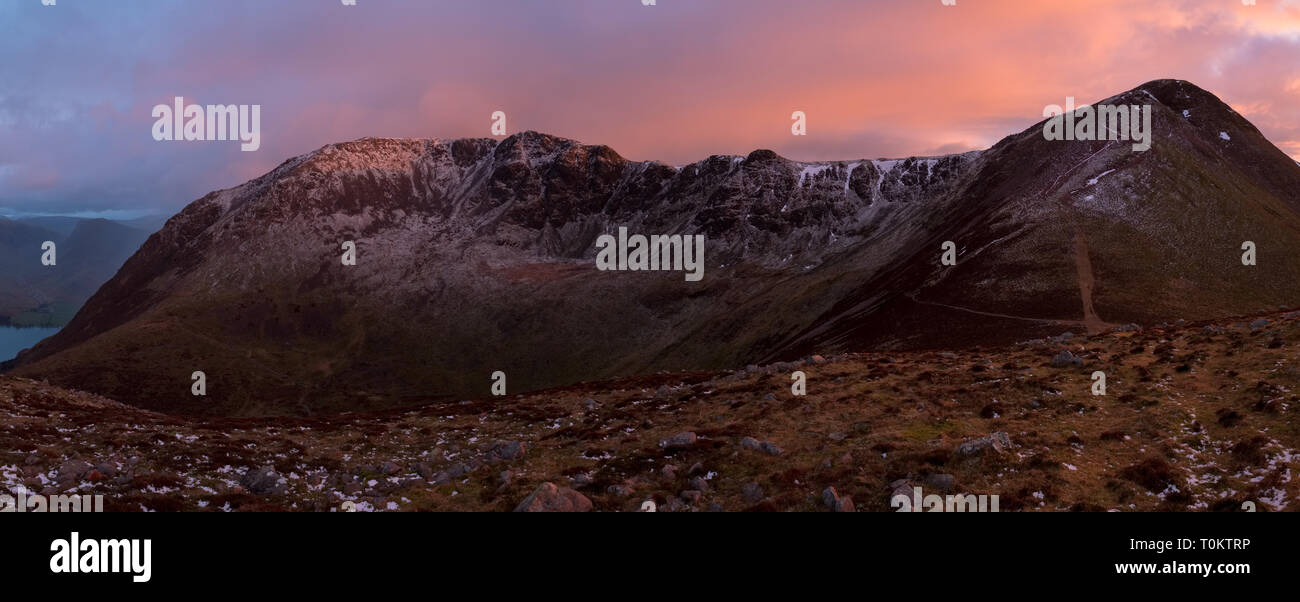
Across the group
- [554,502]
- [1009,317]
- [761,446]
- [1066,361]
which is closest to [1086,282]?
[1009,317]

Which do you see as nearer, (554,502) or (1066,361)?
(554,502)

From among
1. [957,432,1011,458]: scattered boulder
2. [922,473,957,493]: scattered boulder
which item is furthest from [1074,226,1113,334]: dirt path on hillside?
[922,473,957,493]: scattered boulder

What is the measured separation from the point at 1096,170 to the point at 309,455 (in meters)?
165

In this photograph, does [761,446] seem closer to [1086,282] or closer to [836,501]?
[836,501]

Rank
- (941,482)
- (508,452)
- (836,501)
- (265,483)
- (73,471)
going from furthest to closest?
(508,452)
(265,483)
(73,471)
(941,482)
(836,501)

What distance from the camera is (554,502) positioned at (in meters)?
20.2

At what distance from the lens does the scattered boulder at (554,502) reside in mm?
20016

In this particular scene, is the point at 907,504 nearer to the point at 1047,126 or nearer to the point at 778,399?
the point at 778,399

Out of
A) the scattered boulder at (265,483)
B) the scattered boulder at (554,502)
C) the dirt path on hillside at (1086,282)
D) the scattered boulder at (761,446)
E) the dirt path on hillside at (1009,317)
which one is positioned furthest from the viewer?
the dirt path on hillside at (1009,317)

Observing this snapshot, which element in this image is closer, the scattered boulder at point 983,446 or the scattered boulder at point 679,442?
the scattered boulder at point 983,446

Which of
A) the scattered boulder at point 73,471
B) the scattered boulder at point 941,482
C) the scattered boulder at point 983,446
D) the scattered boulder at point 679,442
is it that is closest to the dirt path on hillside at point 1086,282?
the scattered boulder at point 983,446

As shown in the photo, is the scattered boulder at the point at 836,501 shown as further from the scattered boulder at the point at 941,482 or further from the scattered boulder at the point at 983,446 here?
the scattered boulder at the point at 983,446
